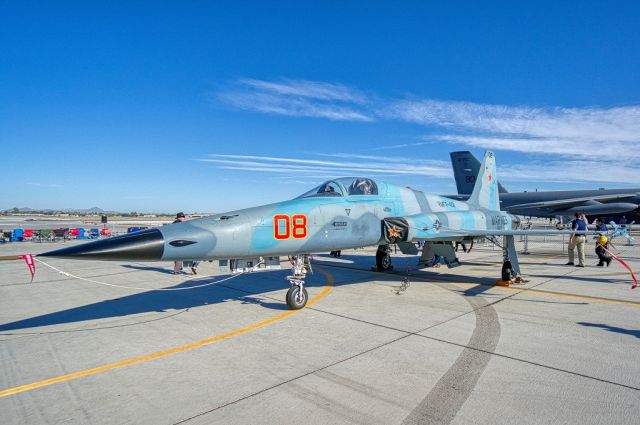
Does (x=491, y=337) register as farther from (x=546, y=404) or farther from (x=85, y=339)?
(x=85, y=339)

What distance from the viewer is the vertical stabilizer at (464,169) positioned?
40.7 meters

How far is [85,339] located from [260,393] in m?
3.42

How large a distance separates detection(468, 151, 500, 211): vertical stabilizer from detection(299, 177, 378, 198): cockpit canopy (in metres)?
6.52

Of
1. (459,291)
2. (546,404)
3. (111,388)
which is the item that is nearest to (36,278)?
(111,388)

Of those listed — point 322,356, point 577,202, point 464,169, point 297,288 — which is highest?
point 464,169

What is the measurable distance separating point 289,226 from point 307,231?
43cm

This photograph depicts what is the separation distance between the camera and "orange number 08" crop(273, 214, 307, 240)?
655 cm

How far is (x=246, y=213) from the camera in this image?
21.1ft

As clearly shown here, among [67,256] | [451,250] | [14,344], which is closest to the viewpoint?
[67,256]

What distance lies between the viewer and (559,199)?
129ft

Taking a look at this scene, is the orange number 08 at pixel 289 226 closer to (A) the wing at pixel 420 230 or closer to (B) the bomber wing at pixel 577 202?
(A) the wing at pixel 420 230

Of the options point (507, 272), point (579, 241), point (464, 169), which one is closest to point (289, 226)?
point (507, 272)

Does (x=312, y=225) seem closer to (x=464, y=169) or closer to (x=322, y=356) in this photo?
(x=322, y=356)

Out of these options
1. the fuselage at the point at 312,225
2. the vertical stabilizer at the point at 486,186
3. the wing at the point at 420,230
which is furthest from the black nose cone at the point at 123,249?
the vertical stabilizer at the point at 486,186
